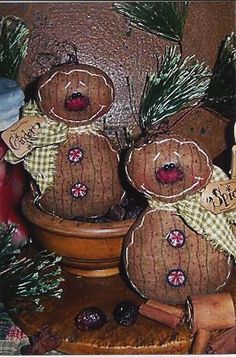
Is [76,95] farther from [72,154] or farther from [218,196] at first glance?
[218,196]

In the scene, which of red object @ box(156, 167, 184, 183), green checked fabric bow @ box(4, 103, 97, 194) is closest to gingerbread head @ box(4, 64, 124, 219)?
green checked fabric bow @ box(4, 103, 97, 194)

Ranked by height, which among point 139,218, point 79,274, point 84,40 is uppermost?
point 84,40

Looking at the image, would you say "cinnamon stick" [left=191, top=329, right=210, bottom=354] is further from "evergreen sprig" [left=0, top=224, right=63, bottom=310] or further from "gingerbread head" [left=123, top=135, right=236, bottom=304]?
"evergreen sprig" [left=0, top=224, right=63, bottom=310]

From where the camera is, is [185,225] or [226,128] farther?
[226,128]

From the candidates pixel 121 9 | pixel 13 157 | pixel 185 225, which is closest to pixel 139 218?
pixel 185 225

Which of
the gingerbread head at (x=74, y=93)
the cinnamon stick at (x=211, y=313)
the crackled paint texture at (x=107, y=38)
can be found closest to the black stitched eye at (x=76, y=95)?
the gingerbread head at (x=74, y=93)

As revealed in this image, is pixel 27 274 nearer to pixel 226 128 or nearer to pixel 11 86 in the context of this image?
pixel 11 86

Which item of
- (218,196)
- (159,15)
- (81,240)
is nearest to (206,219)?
(218,196)

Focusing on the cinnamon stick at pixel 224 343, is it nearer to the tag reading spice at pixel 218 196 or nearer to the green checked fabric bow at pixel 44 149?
the tag reading spice at pixel 218 196
